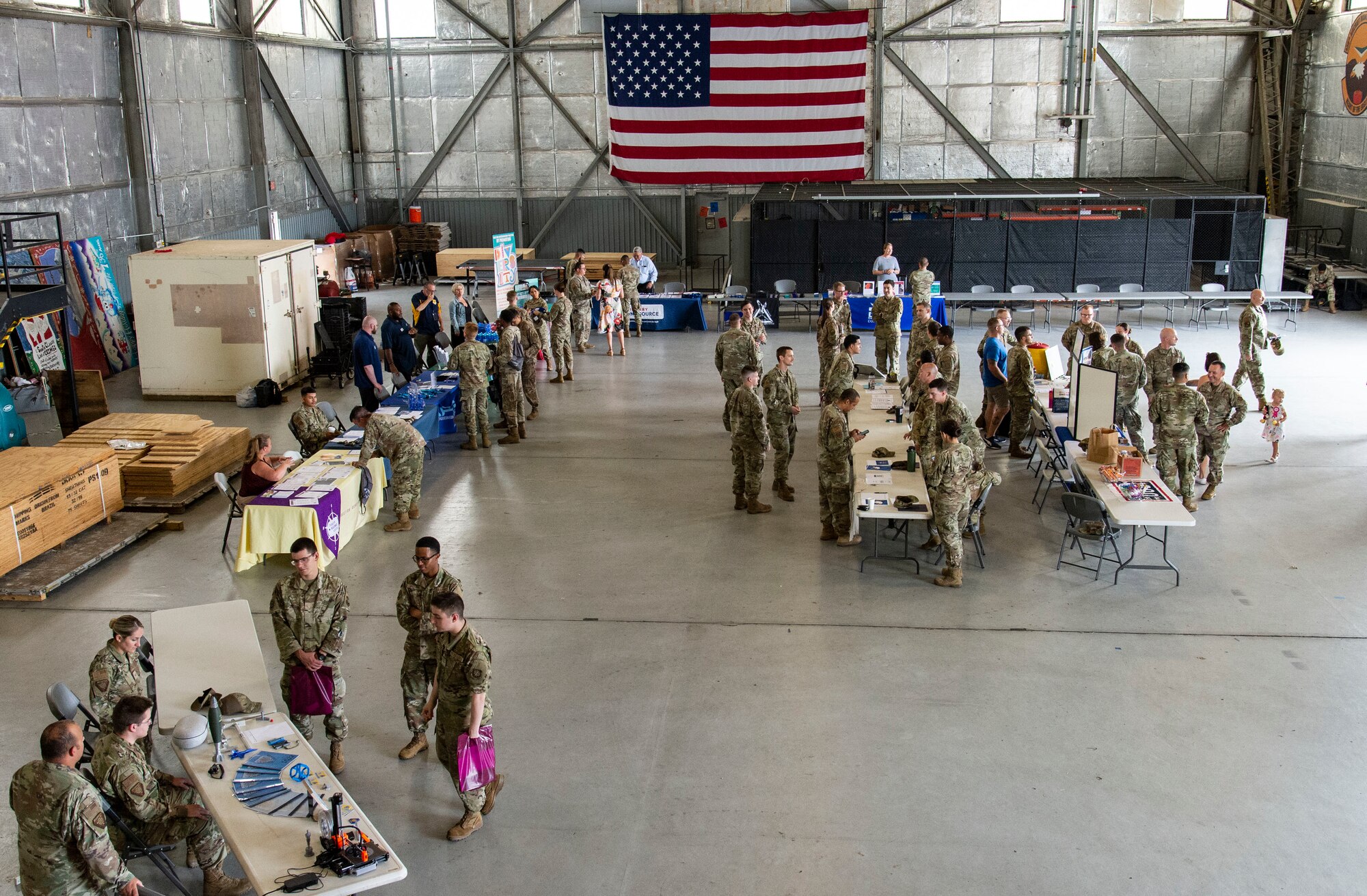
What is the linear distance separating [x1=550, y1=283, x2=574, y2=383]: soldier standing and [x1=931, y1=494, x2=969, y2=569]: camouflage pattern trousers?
8641 mm

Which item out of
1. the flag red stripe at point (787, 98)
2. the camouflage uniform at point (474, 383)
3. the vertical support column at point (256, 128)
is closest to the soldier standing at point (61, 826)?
the camouflage uniform at point (474, 383)

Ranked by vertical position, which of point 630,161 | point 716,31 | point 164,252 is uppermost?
point 716,31

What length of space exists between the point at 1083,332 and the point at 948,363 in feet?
5.54

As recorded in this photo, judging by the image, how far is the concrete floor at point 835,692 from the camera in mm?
6516

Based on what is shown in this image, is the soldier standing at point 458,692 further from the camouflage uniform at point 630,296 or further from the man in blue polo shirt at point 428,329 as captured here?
the camouflage uniform at point 630,296

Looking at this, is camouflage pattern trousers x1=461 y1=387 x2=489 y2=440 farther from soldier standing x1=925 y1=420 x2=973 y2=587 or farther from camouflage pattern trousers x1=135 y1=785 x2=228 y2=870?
camouflage pattern trousers x1=135 y1=785 x2=228 y2=870

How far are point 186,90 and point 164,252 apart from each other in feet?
20.8

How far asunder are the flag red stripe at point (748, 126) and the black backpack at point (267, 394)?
1094 cm

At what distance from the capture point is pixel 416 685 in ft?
24.1

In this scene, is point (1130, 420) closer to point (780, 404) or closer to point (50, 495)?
point (780, 404)

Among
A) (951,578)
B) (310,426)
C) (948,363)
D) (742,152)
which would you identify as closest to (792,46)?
(742,152)

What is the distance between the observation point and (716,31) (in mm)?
23625

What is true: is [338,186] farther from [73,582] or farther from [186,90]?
[73,582]

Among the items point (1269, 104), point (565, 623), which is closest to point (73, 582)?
point (565, 623)
